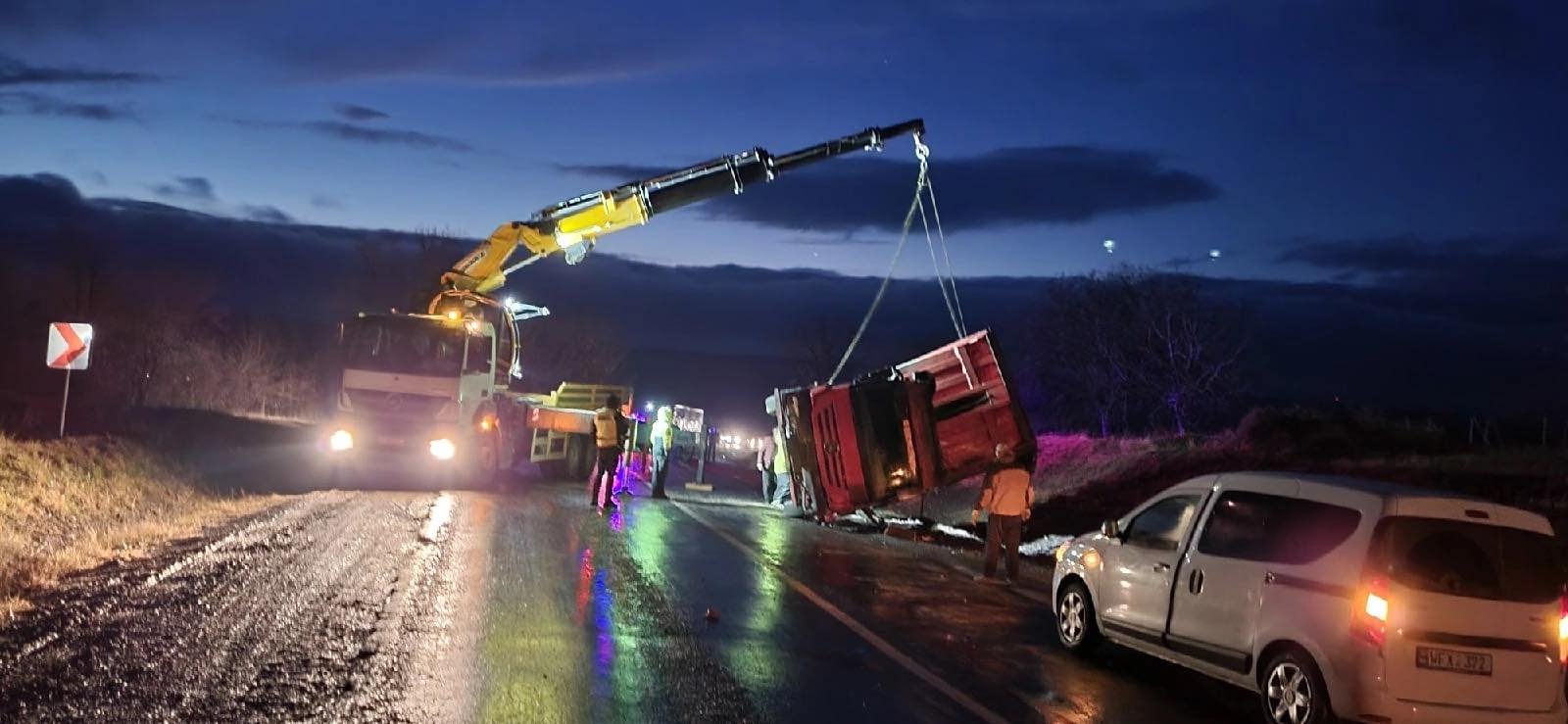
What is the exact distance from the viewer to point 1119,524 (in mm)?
10016

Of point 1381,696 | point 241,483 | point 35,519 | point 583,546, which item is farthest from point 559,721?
point 241,483

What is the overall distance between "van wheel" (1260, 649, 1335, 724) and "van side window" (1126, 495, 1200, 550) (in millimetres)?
1376

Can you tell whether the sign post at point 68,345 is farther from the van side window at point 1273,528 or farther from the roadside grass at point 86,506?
the van side window at point 1273,528

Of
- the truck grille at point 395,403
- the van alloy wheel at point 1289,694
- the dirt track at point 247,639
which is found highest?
the truck grille at point 395,403

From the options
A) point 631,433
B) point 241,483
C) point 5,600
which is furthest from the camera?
point 631,433

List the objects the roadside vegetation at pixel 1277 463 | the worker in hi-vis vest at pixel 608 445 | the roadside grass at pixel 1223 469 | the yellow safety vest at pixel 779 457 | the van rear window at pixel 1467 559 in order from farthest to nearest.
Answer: the worker in hi-vis vest at pixel 608 445
the yellow safety vest at pixel 779 457
the roadside vegetation at pixel 1277 463
the roadside grass at pixel 1223 469
the van rear window at pixel 1467 559

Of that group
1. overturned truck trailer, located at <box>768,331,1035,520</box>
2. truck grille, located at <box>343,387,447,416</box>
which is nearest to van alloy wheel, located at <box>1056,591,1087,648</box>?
overturned truck trailer, located at <box>768,331,1035,520</box>

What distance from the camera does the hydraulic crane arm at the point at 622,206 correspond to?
20234mm

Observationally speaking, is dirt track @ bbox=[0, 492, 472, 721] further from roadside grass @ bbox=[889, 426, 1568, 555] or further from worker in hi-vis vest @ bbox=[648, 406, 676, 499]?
roadside grass @ bbox=[889, 426, 1568, 555]

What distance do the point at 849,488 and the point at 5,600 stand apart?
10.7 m

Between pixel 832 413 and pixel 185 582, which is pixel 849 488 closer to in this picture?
pixel 832 413

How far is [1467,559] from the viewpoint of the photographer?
24.7 feet

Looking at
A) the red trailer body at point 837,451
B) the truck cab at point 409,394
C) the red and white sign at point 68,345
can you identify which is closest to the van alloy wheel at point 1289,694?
the red trailer body at point 837,451

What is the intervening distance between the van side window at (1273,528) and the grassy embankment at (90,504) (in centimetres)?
840
